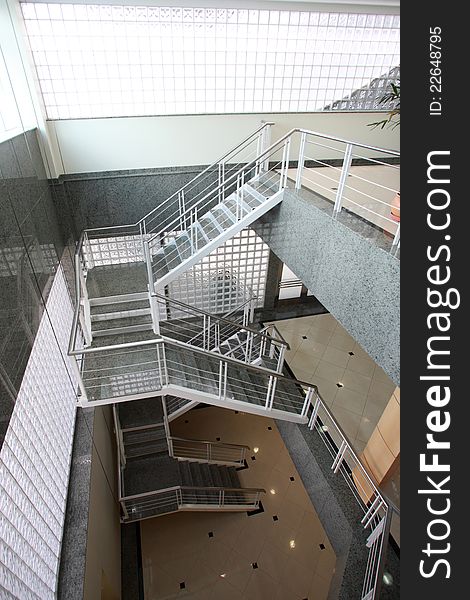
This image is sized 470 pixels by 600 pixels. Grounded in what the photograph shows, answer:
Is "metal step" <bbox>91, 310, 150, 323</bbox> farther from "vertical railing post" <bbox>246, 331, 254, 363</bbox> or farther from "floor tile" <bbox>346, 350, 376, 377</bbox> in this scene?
"floor tile" <bbox>346, 350, 376, 377</bbox>

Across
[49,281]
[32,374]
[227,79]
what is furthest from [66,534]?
[227,79]

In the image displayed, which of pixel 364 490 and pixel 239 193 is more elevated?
pixel 239 193

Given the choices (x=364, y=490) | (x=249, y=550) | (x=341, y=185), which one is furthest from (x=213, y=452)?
(x=341, y=185)

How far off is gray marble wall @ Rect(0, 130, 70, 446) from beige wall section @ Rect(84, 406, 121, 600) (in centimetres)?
160

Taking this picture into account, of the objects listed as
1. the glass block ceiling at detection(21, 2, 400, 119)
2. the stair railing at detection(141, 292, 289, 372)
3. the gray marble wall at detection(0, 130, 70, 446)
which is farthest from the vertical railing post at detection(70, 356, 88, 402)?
the glass block ceiling at detection(21, 2, 400, 119)

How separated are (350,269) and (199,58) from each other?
336cm

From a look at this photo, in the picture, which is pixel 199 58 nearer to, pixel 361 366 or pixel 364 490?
pixel 361 366

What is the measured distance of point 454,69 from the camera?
1.42 metres

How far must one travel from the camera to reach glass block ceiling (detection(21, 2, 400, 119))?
3887 millimetres

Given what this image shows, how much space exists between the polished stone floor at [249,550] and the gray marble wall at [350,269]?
3.83m

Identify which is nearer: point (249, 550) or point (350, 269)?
point (350, 269)

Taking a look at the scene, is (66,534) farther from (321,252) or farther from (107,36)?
(107,36)

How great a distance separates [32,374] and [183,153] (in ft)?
10.9

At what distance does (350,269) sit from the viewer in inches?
105
